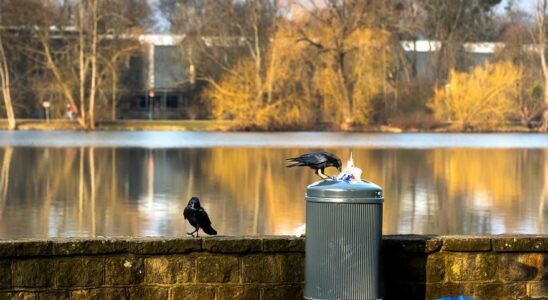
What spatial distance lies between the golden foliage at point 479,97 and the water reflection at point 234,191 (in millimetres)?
31185

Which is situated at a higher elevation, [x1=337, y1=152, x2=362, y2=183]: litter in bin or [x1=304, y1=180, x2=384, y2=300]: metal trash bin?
[x1=337, y1=152, x2=362, y2=183]: litter in bin

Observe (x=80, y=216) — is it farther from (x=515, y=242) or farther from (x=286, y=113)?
(x=286, y=113)

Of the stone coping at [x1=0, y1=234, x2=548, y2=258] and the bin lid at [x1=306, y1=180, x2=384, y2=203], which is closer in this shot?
the bin lid at [x1=306, y1=180, x2=384, y2=203]

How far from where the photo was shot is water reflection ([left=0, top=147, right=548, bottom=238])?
66.6ft

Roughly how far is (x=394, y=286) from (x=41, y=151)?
3960 cm

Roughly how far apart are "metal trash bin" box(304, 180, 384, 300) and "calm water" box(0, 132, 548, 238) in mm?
10855

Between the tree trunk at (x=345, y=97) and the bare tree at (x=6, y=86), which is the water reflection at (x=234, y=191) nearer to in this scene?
the tree trunk at (x=345, y=97)

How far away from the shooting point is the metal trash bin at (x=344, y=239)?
7.61 metres

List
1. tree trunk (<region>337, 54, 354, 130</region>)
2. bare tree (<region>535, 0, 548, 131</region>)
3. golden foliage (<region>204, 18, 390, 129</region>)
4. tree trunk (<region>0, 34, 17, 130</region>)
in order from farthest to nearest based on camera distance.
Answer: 1. bare tree (<region>535, 0, 548, 131</region>)
2. tree trunk (<region>0, 34, 17, 130</region>)
3. tree trunk (<region>337, 54, 354, 130</region>)
4. golden foliage (<region>204, 18, 390, 129</region>)

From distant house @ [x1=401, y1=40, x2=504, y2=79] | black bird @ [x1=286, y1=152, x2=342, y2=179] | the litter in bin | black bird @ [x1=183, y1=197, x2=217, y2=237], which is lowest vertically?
black bird @ [x1=183, y1=197, x2=217, y2=237]

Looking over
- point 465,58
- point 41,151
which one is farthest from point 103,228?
point 465,58

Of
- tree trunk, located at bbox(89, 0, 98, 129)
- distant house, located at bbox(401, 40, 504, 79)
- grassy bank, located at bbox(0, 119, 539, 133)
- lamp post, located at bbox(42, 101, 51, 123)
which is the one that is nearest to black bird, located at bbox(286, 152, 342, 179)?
grassy bank, located at bbox(0, 119, 539, 133)

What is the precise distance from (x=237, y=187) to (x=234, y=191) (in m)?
1.28

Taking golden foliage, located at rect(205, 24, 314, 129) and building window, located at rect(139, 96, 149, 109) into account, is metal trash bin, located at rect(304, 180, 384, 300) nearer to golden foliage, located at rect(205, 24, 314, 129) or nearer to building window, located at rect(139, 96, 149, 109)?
golden foliage, located at rect(205, 24, 314, 129)
